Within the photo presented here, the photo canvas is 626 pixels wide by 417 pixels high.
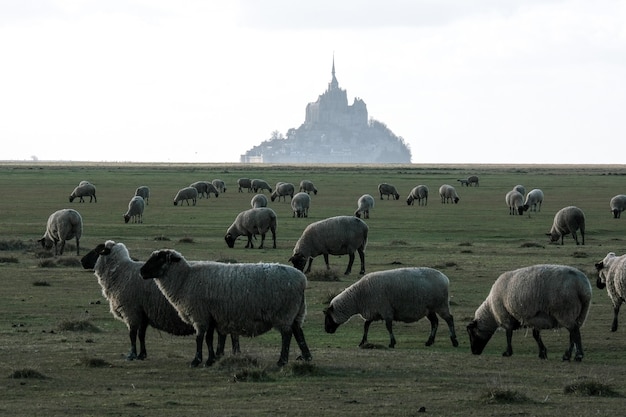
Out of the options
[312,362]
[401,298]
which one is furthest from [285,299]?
[401,298]

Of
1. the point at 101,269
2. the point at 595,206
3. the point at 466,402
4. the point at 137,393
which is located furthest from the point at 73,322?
the point at 595,206

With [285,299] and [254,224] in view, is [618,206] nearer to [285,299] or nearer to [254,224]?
[254,224]

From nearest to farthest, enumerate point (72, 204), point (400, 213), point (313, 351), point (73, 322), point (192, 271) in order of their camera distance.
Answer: point (192, 271)
point (313, 351)
point (73, 322)
point (400, 213)
point (72, 204)

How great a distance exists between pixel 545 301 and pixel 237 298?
5126mm

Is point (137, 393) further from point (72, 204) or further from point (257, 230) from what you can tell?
point (72, 204)

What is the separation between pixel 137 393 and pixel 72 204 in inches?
2141

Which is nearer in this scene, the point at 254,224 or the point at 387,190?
the point at 254,224

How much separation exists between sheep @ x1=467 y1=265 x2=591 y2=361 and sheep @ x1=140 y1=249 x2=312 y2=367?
3742 millimetres

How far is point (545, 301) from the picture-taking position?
56.0 ft

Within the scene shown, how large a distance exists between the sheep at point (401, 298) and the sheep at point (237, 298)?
3.29m

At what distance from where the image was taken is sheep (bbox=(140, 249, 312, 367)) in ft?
51.9

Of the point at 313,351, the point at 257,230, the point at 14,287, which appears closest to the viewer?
the point at 313,351

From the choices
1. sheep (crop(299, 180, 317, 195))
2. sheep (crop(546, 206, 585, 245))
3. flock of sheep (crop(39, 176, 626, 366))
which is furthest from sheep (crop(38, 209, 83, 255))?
sheep (crop(299, 180, 317, 195))

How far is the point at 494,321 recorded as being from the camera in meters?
18.2
